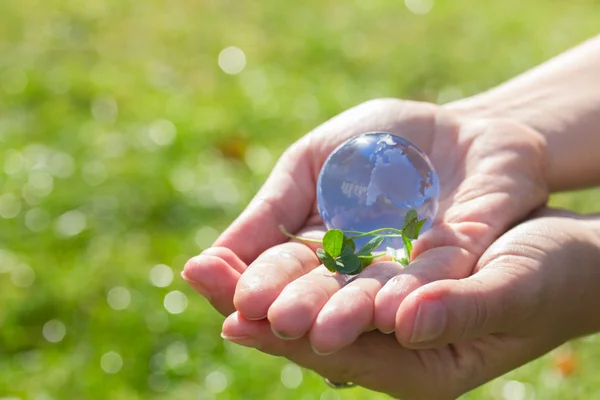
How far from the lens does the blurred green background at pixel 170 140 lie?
11.2ft

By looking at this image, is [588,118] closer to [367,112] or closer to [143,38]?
[367,112]

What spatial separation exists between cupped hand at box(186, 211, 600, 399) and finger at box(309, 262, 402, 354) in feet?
0.38

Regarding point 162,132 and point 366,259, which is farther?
point 162,132

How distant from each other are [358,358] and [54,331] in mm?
1926

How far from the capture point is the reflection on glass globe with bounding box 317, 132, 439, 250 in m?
2.41

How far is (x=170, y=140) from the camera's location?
4.80 metres

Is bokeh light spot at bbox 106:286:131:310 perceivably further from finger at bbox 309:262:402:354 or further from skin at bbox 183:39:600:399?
finger at bbox 309:262:402:354

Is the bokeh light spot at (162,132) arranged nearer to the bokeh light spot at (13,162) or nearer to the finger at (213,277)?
the bokeh light spot at (13,162)

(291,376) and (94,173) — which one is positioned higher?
(94,173)

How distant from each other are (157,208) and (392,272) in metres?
2.32

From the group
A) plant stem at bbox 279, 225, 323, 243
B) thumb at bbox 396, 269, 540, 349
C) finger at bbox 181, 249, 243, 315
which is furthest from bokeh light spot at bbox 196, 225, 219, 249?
thumb at bbox 396, 269, 540, 349

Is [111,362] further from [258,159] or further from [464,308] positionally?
[464,308]

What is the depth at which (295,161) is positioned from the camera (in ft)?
8.84

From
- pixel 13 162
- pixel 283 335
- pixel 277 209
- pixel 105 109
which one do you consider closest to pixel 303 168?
pixel 277 209
